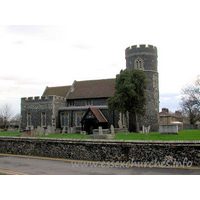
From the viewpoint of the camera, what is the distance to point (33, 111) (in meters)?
32.8

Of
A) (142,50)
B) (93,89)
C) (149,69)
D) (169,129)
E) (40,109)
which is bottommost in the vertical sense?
(169,129)

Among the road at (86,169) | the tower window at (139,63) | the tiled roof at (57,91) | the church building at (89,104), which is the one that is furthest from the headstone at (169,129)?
the tiled roof at (57,91)

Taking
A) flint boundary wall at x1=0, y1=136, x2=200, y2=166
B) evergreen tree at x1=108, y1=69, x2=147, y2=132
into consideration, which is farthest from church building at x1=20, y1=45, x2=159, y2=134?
flint boundary wall at x1=0, y1=136, x2=200, y2=166

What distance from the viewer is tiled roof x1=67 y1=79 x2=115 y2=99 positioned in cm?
3245

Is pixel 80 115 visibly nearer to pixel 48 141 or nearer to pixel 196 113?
pixel 48 141

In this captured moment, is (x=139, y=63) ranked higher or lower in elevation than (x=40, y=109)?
higher

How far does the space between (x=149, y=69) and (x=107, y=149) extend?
20506 millimetres

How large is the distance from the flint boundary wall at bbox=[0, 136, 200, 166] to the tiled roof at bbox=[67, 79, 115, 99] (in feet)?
55.7

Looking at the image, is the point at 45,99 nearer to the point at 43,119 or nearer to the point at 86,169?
the point at 43,119

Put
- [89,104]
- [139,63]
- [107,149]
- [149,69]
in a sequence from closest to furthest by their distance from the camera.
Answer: [107,149]
[149,69]
[139,63]
[89,104]

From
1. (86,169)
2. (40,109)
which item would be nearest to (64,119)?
(40,109)

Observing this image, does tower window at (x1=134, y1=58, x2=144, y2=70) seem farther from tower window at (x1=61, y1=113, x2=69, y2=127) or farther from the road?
the road

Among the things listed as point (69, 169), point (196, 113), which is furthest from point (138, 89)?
point (196, 113)

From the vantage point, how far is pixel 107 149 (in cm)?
1305
